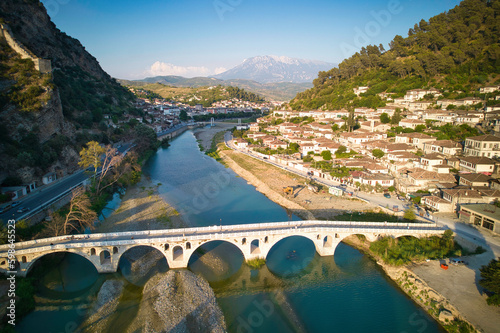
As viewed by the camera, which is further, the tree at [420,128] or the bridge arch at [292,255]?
the tree at [420,128]

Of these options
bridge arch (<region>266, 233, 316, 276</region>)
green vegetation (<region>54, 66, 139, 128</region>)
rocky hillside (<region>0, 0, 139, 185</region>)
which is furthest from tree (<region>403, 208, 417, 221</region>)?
green vegetation (<region>54, 66, 139, 128</region>)

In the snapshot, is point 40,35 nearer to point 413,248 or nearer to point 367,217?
point 367,217

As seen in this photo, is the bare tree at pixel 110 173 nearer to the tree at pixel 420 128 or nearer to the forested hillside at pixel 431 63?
the tree at pixel 420 128

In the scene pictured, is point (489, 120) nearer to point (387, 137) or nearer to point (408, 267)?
point (387, 137)

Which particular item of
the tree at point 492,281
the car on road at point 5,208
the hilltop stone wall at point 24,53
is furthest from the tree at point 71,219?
the tree at point 492,281

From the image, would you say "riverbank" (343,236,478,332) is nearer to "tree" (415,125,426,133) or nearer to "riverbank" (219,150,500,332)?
"riverbank" (219,150,500,332)

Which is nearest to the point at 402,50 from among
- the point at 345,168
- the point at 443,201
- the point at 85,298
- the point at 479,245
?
the point at 345,168

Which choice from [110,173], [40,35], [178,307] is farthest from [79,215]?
[40,35]
